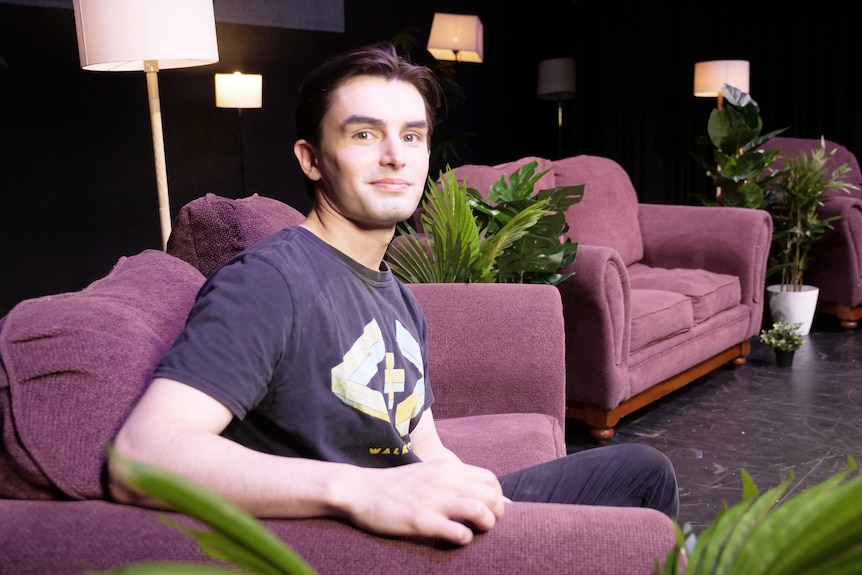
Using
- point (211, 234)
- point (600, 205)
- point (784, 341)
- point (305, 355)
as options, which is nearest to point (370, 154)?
point (305, 355)

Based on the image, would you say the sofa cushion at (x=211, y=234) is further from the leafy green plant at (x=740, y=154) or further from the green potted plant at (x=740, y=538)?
the leafy green plant at (x=740, y=154)

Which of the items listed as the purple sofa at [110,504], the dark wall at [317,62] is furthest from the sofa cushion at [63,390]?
the dark wall at [317,62]

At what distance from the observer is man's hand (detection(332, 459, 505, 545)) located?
0.82 meters

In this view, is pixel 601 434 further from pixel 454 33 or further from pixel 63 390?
pixel 454 33

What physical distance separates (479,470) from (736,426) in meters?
2.47

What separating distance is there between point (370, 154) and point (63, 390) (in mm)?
505

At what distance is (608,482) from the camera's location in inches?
53.9

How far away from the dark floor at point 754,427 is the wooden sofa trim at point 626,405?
63mm

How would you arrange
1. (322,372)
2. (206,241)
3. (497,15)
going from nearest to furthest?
(322,372) → (206,241) → (497,15)

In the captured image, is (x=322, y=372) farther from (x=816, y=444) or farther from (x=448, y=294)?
(x=816, y=444)

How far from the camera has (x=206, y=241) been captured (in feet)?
5.08

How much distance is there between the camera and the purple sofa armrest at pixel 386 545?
0.82 m

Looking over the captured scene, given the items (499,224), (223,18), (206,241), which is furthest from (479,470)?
(223,18)

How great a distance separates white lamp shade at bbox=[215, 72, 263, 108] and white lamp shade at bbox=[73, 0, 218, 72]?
2.82 metres
